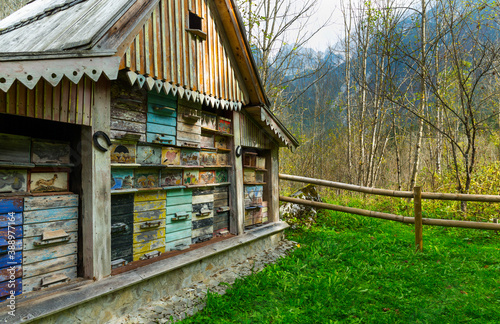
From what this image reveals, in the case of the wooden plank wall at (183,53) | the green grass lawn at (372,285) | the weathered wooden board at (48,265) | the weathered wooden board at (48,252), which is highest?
the wooden plank wall at (183,53)

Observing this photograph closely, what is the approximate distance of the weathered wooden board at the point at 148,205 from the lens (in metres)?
3.50

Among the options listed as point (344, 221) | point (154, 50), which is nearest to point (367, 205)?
point (344, 221)

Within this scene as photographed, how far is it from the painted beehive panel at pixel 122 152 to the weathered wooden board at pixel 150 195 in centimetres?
45

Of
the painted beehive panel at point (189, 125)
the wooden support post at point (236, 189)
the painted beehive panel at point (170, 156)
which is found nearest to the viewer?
the painted beehive panel at point (170, 156)

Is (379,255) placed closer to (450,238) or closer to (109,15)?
(450,238)

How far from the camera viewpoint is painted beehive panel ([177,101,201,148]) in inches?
158

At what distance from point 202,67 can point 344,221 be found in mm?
5544

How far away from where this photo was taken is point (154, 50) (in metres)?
3.33

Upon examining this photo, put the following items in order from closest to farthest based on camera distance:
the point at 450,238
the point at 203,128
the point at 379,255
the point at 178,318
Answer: the point at 178,318 → the point at 203,128 → the point at 379,255 → the point at 450,238

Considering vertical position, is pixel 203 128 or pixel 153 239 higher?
pixel 203 128

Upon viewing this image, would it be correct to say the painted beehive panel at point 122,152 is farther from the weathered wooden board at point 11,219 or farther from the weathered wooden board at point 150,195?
the weathered wooden board at point 11,219

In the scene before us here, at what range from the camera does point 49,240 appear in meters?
2.68

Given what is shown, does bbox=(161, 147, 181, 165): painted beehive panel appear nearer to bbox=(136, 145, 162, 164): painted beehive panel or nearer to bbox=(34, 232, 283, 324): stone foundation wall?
bbox=(136, 145, 162, 164): painted beehive panel

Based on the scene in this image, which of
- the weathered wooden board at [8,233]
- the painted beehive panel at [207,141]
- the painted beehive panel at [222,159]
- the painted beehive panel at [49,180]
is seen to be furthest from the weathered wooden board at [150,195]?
the painted beehive panel at [222,159]
